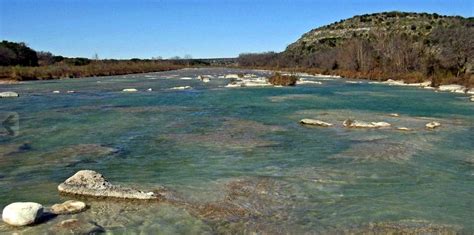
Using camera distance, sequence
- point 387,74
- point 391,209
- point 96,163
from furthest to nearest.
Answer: point 387,74, point 96,163, point 391,209

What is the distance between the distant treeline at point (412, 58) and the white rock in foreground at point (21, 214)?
38684mm

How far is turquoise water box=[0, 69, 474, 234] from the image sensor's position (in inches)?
290

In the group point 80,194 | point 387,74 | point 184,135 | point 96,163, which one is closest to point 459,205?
point 80,194

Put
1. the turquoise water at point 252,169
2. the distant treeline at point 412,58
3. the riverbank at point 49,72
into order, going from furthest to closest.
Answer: the riverbank at point 49,72 → the distant treeline at point 412,58 → the turquoise water at point 252,169

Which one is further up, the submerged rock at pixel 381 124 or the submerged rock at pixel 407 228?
the submerged rock at pixel 381 124

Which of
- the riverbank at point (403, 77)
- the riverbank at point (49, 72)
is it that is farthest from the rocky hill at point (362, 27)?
the riverbank at point (49, 72)

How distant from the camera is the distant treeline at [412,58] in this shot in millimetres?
47562

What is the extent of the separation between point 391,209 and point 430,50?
187ft

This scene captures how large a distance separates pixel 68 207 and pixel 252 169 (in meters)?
4.31

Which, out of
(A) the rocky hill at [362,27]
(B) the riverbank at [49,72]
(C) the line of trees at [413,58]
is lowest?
(B) the riverbank at [49,72]

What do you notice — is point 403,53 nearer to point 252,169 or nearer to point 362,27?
point 252,169

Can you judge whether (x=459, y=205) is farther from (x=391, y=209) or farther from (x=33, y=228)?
(x=33, y=228)

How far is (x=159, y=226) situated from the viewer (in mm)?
6984

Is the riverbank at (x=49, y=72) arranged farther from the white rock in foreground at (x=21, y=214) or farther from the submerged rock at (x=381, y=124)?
the white rock in foreground at (x=21, y=214)
